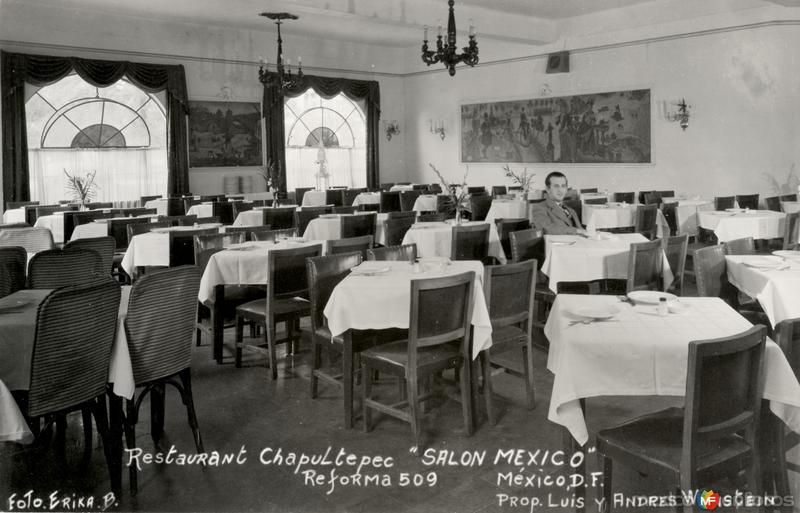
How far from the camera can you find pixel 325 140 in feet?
49.8

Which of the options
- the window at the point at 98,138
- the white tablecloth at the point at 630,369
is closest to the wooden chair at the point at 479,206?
the window at the point at 98,138

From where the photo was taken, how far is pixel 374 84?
15391mm

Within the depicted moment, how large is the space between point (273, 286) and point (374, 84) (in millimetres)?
11555

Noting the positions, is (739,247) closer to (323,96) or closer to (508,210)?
(508,210)

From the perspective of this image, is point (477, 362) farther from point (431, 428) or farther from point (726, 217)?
point (726, 217)

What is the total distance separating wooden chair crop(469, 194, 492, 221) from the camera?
393 inches

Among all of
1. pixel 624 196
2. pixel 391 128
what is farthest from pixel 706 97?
pixel 391 128

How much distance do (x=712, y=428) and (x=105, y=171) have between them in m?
11.9

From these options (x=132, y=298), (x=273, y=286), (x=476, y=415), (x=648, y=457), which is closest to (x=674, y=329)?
(x=648, y=457)

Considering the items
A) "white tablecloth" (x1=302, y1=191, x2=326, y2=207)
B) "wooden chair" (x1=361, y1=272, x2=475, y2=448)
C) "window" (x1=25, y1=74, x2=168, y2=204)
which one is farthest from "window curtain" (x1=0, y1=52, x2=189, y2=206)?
"wooden chair" (x1=361, y1=272, x2=475, y2=448)

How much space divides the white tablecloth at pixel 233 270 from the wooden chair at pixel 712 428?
3.10m

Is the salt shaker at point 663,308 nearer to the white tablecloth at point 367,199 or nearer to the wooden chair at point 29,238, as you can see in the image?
the wooden chair at point 29,238

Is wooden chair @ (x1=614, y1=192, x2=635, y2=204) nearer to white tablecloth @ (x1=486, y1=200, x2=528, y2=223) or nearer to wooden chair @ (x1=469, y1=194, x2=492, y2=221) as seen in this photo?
white tablecloth @ (x1=486, y1=200, x2=528, y2=223)

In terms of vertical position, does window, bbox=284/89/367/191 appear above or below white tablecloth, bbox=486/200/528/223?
above
